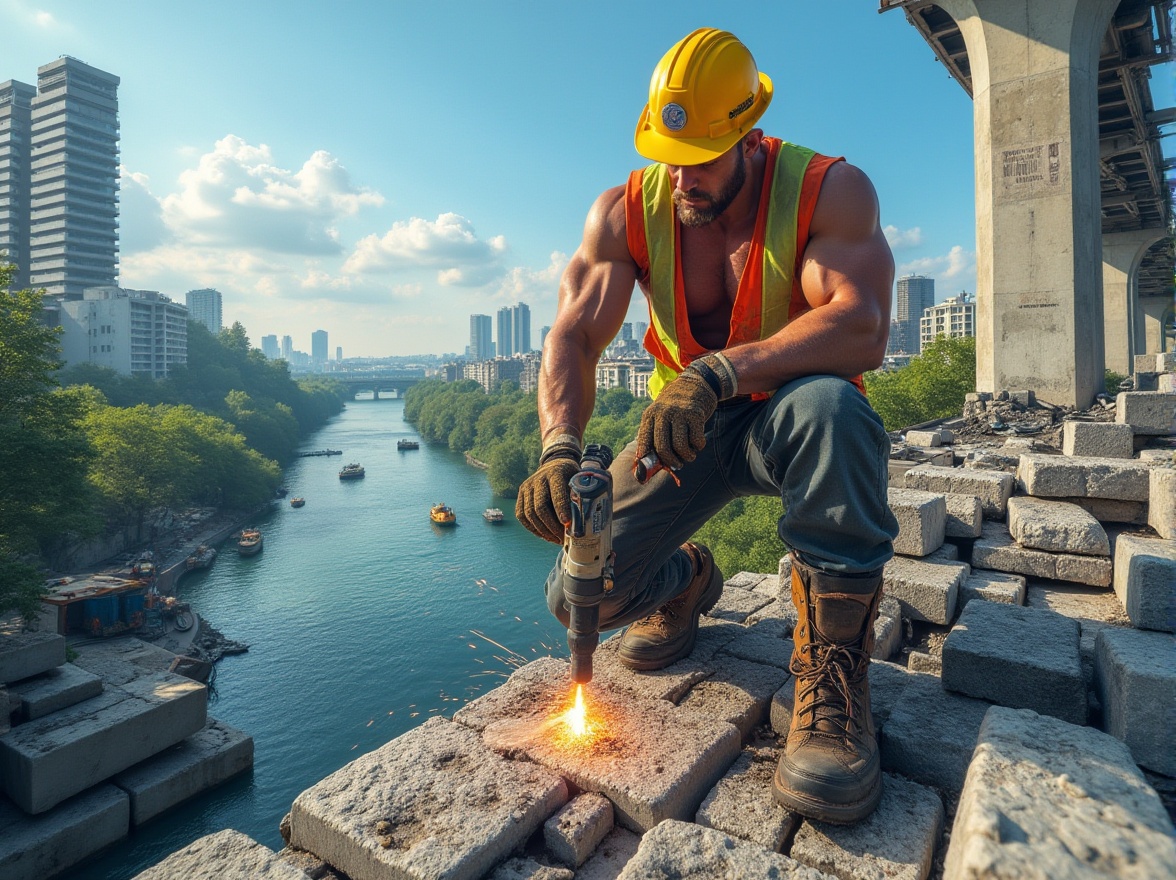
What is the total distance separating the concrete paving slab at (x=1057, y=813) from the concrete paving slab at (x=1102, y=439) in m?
5.51

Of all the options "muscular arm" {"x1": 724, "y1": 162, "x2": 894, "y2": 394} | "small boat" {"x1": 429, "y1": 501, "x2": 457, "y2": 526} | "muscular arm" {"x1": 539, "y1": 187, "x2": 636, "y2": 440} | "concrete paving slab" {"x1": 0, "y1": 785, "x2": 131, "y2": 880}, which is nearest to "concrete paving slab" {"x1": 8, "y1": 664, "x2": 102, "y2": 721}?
"concrete paving slab" {"x1": 0, "y1": 785, "x2": 131, "y2": 880}

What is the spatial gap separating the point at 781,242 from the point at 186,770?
20.5 metres

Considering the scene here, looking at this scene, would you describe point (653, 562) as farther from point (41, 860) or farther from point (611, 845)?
point (41, 860)

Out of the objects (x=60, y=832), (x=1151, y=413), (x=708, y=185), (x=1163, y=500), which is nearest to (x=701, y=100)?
(x=708, y=185)

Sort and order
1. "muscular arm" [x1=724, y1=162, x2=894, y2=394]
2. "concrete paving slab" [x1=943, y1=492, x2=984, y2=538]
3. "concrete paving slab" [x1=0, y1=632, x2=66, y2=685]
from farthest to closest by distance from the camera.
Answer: "concrete paving slab" [x1=0, y1=632, x2=66, y2=685] → "concrete paving slab" [x1=943, y1=492, x2=984, y2=538] → "muscular arm" [x1=724, y1=162, x2=894, y2=394]

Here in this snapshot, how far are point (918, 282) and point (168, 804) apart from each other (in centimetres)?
15741

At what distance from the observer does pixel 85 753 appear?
14.9m

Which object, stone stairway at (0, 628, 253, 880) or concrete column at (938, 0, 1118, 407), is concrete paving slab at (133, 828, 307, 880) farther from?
concrete column at (938, 0, 1118, 407)

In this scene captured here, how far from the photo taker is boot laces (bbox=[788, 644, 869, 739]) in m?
1.95

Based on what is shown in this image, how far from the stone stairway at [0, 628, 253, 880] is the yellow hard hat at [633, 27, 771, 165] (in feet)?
59.2

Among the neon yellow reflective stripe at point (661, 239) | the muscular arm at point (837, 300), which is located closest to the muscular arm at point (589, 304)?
the neon yellow reflective stripe at point (661, 239)

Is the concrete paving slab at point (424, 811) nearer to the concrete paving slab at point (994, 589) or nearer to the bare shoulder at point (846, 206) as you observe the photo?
the bare shoulder at point (846, 206)

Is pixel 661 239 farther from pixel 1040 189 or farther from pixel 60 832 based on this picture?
pixel 60 832

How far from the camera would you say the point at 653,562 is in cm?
259
